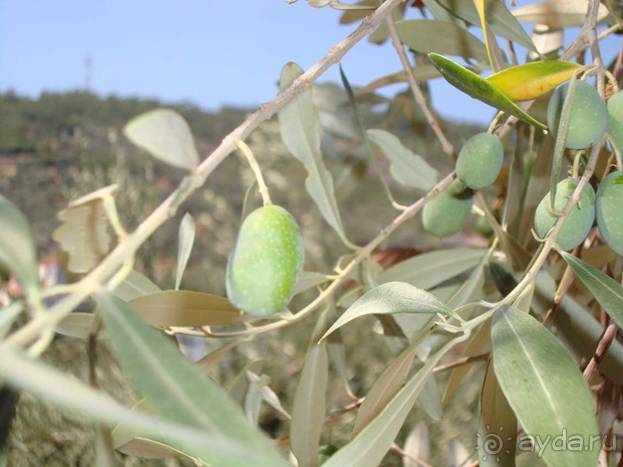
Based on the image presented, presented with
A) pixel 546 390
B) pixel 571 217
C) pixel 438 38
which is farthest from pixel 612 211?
pixel 438 38

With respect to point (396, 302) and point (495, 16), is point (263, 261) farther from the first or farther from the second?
point (495, 16)

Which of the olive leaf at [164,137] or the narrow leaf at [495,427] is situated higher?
the olive leaf at [164,137]

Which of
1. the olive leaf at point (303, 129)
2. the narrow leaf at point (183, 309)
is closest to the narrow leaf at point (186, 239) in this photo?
the narrow leaf at point (183, 309)

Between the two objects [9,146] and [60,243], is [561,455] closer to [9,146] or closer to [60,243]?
[60,243]

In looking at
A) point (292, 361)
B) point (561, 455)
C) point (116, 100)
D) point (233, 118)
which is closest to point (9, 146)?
point (116, 100)

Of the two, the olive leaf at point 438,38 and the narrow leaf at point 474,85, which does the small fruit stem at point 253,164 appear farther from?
the olive leaf at point 438,38

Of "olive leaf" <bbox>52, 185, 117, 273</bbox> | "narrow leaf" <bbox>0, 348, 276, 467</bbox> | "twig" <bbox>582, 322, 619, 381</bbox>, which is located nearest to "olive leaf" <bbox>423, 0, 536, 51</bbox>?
"twig" <bbox>582, 322, 619, 381</bbox>
